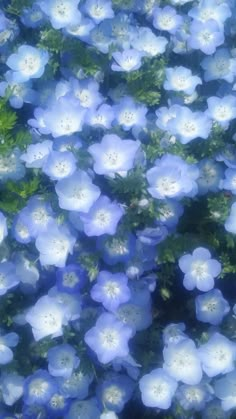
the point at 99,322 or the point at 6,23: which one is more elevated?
the point at 6,23

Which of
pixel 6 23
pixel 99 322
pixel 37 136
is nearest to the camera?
pixel 99 322

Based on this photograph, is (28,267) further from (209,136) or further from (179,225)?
(209,136)

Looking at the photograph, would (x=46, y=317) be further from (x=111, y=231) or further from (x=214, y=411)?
(x=214, y=411)

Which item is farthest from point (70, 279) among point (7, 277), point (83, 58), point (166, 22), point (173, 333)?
point (166, 22)

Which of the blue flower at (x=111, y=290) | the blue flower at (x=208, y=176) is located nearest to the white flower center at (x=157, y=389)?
the blue flower at (x=111, y=290)

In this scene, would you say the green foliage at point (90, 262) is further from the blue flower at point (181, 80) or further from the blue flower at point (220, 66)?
the blue flower at point (220, 66)

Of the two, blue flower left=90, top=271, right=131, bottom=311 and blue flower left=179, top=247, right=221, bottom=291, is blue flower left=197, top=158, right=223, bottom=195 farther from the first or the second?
blue flower left=90, top=271, right=131, bottom=311

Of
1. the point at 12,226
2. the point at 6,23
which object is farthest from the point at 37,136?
the point at 6,23
